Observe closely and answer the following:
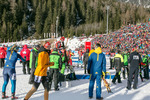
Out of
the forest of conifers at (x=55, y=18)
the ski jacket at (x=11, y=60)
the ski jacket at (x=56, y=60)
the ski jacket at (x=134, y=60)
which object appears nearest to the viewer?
the ski jacket at (x=11, y=60)

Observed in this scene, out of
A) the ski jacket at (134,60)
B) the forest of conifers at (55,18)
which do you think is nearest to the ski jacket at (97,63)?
the ski jacket at (134,60)

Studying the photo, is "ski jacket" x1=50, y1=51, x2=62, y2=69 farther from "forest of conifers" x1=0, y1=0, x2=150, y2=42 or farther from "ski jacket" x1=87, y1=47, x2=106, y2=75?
"forest of conifers" x1=0, y1=0, x2=150, y2=42

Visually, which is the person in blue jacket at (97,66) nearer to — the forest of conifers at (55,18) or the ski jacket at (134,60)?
the ski jacket at (134,60)

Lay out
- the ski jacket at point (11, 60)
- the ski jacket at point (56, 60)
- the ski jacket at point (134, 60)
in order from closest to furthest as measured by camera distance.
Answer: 1. the ski jacket at point (11, 60)
2. the ski jacket at point (56, 60)
3. the ski jacket at point (134, 60)

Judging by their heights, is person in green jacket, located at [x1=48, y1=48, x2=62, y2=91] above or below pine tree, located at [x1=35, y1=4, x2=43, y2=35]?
below

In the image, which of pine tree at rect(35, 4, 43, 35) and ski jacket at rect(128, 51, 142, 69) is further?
pine tree at rect(35, 4, 43, 35)

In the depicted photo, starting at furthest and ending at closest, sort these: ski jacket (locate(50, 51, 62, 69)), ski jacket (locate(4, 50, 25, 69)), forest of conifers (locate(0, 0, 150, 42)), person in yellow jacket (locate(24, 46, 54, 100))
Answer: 1. forest of conifers (locate(0, 0, 150, 42))
2. ski jacket (locate(50, 51, 62, 69))
3. ski jacket (locate(4, 50, 25, 69))
4. person in yellow jacket (locate(24, 46, 54, 100))

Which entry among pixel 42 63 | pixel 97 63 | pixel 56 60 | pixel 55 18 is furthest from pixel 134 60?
pixel 55 18

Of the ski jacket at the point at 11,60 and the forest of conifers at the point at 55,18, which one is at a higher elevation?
the forest of conifers at the point at 55,18

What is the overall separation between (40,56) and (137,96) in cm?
373

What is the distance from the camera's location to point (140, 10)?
104938mm

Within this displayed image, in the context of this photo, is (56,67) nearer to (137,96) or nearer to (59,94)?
(59,94)

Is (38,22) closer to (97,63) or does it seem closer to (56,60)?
(56,60)

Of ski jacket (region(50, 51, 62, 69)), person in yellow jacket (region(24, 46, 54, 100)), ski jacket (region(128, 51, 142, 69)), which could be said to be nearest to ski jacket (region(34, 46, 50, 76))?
person in yellow jacket (region(24, 46, 54, 100))
